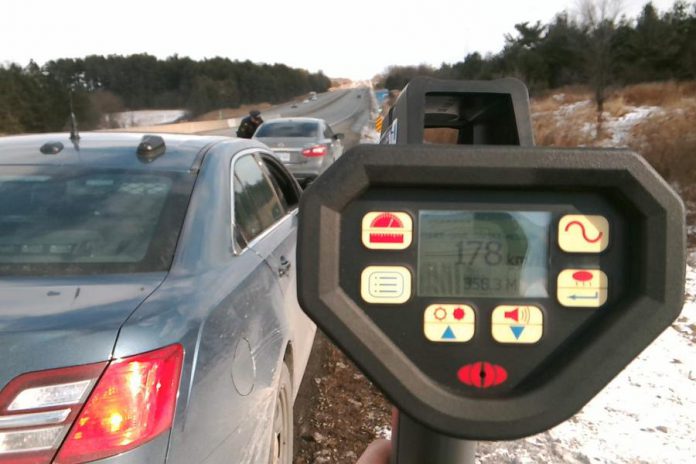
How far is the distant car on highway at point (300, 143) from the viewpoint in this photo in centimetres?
1119

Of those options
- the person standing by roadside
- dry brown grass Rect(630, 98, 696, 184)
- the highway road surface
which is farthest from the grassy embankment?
the highway road surface

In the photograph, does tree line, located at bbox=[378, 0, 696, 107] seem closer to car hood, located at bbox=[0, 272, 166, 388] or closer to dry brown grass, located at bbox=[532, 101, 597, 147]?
dry brown grass, located at bbox=[532, 101, 597, 147]

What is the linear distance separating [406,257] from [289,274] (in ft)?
7.08

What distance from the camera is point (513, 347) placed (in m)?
0.93

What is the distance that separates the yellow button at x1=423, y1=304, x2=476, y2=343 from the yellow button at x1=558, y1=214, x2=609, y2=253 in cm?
18

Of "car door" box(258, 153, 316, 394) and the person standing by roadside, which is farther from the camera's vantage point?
the person standing by roadside

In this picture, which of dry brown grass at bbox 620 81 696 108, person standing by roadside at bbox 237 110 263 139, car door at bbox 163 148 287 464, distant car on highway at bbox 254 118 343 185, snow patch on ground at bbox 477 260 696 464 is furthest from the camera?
dry brown grass at bbox 620 81 696 108

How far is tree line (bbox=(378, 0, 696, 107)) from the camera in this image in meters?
20.4

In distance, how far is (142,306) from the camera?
1.72 meters

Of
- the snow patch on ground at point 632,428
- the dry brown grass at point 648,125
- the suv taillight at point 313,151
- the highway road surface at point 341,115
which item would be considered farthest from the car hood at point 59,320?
the highway road surface at point 341,115

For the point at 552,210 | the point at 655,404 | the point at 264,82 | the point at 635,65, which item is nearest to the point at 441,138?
the point at 655,404

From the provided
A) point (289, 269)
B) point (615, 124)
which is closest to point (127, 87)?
point (615, 124)

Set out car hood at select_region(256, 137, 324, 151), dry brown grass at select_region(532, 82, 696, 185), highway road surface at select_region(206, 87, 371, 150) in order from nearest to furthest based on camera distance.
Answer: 1. dry brown grass at select_region(532, 82, 696, 185)
2. car hood at select_region(256, 137, 324, 151)
3. highway road surface at select_region(206, 87, 371, 150)

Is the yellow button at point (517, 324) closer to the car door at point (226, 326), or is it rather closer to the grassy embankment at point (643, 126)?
the car door at point (226, 326)
